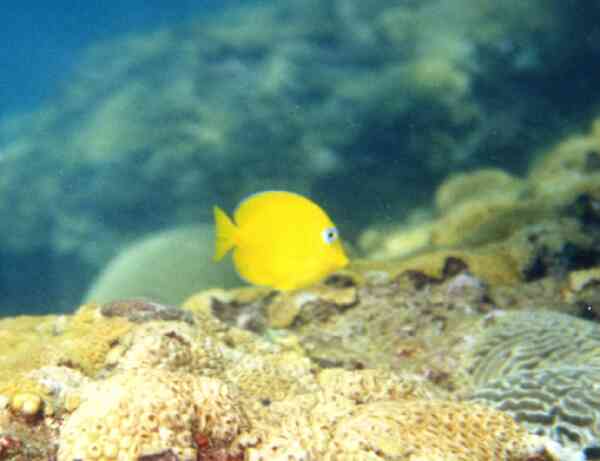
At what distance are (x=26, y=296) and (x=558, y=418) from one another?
427 inches

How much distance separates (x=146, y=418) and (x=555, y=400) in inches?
78.6

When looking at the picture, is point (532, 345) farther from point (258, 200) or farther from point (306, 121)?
point (306, 121)

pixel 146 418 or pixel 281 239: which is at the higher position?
pixel 281 239

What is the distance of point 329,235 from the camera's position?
214 cm

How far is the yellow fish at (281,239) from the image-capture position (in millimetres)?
2123

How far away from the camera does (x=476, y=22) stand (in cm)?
973

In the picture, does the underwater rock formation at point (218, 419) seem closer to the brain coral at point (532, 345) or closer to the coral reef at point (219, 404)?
the coral reef at point (219, 404)

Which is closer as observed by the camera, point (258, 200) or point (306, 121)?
point (258, 200)

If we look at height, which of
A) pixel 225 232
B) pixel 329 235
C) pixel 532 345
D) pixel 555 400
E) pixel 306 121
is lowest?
pixel 555 400

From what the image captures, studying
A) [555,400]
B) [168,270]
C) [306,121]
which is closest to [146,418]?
[555,400]

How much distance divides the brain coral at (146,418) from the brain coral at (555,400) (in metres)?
1.58

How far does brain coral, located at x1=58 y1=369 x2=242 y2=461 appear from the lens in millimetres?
1332

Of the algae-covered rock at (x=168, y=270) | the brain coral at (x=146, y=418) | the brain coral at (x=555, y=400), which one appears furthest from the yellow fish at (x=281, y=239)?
the algae-covered rock at (x=168, y=270)

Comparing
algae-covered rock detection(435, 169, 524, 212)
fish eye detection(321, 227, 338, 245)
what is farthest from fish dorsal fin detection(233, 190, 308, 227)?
algae-covered rock detection(435, 169, 524, 212)
